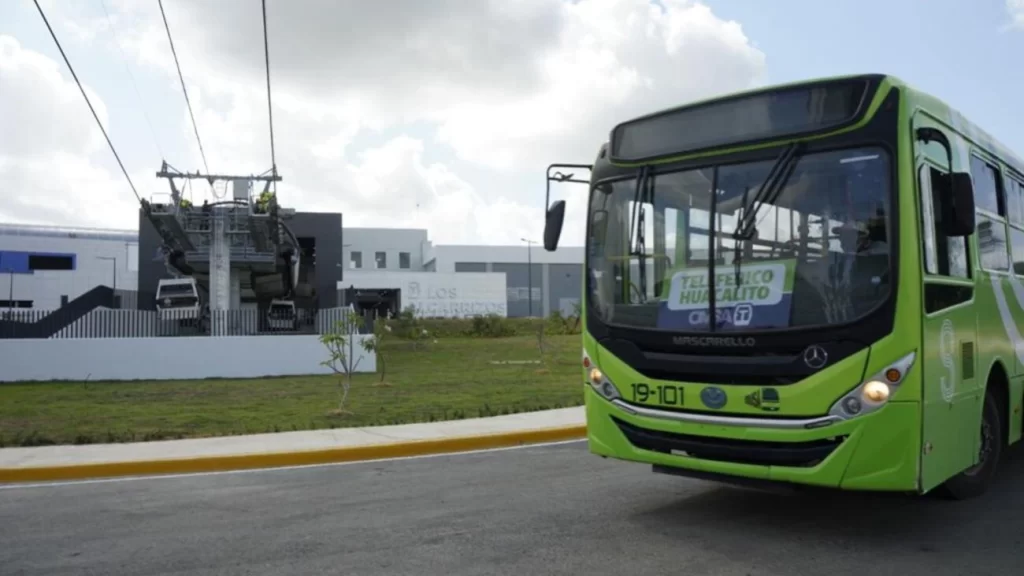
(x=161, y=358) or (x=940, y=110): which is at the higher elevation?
(x=940, y=110)

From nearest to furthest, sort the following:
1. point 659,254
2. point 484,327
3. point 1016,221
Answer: point 659,254 → point 1016,221 → point 484,327

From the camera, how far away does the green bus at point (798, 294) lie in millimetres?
5750

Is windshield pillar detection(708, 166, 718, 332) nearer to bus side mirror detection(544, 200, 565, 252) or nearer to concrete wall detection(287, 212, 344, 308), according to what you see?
bus side mirror detection(544, 200, 565, 252)

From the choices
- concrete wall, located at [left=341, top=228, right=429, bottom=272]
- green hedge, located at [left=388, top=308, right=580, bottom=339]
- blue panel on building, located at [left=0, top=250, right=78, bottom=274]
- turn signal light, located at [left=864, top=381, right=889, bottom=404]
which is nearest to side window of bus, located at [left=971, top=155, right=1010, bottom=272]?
turn signal light, located at [left=864, top=381, right=889, bottom=404]

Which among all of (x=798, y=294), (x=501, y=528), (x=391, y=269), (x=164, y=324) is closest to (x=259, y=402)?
(x=164, y=324)

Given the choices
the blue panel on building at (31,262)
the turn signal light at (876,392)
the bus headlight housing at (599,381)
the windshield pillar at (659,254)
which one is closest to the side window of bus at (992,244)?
the turn signal light at (876,392)

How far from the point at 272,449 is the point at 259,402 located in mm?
6621

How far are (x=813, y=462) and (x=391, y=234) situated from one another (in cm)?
8716

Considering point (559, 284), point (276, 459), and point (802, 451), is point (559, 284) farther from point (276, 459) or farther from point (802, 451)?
point (802, 451)

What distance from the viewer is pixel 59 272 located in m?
72.5

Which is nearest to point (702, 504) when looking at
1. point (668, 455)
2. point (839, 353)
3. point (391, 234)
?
point (668, 455)

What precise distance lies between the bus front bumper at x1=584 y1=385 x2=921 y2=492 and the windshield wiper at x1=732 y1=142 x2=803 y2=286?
111 centimetres

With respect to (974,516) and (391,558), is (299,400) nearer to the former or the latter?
(391,558)

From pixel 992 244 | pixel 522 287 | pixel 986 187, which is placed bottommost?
pixel 992 244
